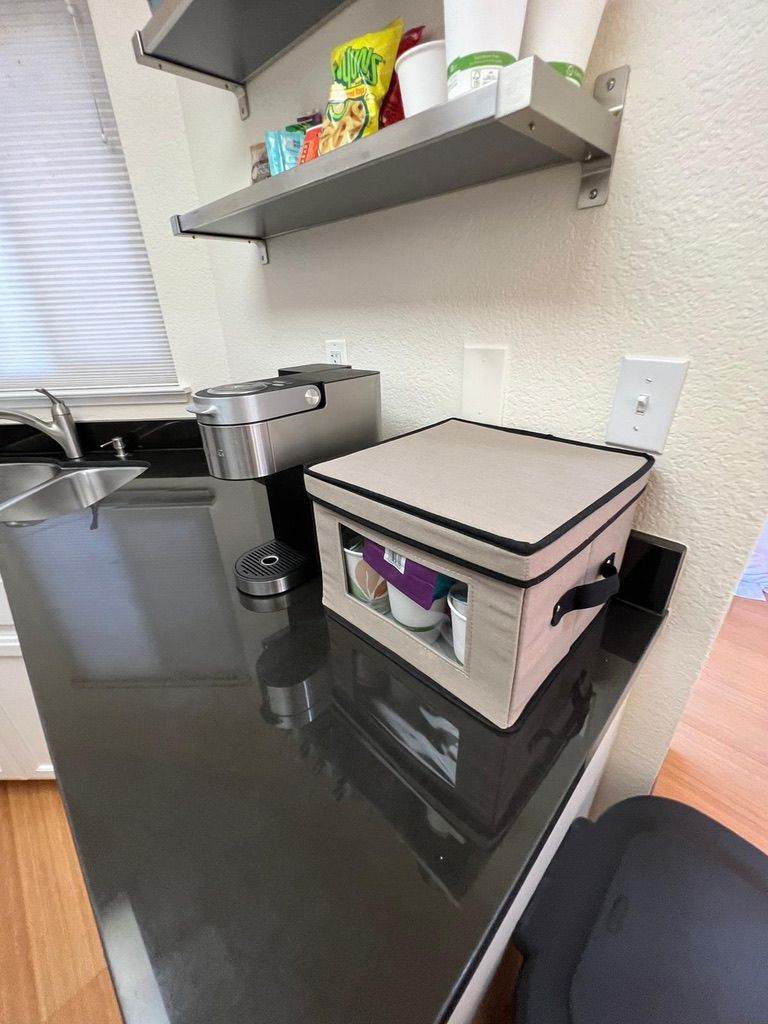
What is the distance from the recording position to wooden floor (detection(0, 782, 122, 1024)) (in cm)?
92

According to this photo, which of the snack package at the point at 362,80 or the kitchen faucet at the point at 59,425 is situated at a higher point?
the snack package at the point at 362,80

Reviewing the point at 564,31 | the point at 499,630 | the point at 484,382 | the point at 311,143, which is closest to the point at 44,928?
the point at 499,630

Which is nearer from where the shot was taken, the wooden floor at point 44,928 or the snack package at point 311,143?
the snack package at point 311,143

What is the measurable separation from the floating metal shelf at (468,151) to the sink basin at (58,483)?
0.89m

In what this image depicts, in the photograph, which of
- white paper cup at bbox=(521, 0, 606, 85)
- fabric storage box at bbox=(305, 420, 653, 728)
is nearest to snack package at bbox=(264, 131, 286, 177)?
white paper cup at bbox=(521, 0, 606, 85)

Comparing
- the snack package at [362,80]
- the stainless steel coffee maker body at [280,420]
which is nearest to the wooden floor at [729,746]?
the stainless steel coffee maker body at [280,420]

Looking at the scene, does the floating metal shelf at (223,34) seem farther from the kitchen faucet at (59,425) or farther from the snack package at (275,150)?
the kitchen faucet at (59,425)

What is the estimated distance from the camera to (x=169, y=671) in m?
0.54

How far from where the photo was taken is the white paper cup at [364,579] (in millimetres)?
541

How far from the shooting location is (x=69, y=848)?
121 cm

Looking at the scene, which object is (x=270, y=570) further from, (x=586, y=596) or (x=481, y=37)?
(x=481, y=37)

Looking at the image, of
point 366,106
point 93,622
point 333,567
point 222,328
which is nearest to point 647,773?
point 333,567

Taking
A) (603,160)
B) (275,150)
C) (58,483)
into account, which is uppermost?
(275,150)

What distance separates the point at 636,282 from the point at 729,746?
1.30 metres
